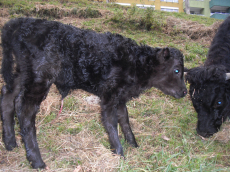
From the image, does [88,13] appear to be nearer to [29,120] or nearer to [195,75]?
[195,75]

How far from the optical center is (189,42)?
32.3ft

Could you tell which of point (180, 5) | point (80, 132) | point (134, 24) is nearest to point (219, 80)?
point (80, 132)

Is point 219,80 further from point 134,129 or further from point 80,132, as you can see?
point 80,132

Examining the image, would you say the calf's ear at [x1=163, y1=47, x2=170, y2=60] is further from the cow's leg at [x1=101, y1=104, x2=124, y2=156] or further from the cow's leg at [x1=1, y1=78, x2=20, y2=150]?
the cow's leg at [x1=1, y1=78, x2=20, y2=150]

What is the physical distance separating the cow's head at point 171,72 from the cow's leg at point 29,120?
6.90 feet

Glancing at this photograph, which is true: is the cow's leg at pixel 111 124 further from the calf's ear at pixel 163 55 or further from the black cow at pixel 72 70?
the calf's ear at pixel 163 55

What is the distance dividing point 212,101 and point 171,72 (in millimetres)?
Result: 1173

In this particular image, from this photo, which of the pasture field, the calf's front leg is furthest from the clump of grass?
the calf's front leg

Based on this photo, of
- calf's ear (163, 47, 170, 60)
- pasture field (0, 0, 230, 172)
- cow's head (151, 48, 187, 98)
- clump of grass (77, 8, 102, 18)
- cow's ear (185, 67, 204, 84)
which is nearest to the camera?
pasture field (0, 0, 230, 172)

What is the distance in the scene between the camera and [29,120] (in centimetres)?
275

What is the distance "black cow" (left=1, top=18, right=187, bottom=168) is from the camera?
109 inches

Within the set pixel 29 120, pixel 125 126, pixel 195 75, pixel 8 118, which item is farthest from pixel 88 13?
pixel 29 120

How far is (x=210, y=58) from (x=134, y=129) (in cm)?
293

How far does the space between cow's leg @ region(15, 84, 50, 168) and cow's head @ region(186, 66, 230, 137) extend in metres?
3.07
